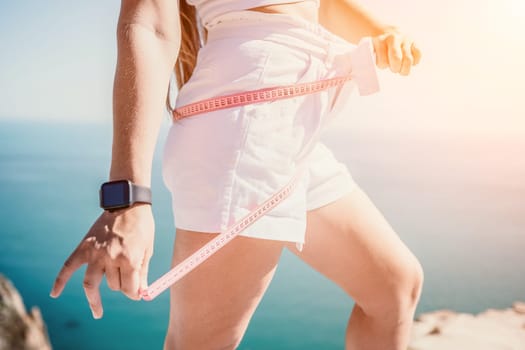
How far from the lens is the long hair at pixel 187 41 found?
0.84 m

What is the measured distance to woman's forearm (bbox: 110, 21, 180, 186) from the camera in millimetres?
562

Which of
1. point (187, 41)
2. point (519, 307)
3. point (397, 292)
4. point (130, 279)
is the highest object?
point (187, 41)

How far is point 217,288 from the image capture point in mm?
695

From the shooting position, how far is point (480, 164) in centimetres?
325

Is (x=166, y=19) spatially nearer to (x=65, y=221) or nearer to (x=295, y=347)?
(x=295, y=347)

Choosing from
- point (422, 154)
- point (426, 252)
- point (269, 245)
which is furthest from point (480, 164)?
point (269, 245)

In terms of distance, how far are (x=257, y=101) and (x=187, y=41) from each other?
0.91 feet

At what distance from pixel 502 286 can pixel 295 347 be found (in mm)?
1212

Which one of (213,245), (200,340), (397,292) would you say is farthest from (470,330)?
(213,245)

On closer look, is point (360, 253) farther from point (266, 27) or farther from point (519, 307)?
point (519, 307)

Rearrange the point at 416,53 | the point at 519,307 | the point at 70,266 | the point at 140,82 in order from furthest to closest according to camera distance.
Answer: the point at 519,307, the point at 416,53, the point at 140,82, the point at 70,266

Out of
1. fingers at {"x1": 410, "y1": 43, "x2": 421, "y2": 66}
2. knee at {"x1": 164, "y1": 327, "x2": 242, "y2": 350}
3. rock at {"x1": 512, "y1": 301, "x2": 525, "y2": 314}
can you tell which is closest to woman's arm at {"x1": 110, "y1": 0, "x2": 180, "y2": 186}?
knee at {"x1": 164, "y1": 327, "x2": 242, "y2": 350}

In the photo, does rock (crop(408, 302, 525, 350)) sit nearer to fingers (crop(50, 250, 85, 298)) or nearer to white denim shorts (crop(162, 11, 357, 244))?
white denim shorts (crop(162, 11, 357, 244))

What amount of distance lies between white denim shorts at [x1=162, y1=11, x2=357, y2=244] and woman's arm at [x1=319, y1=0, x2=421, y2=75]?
Result: 0.07 meters
